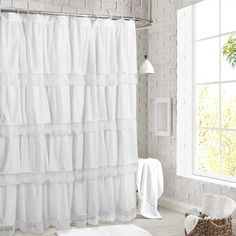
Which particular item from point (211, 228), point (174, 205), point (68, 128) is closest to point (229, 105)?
point (174, 205)

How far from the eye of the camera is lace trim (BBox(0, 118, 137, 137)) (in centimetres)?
420

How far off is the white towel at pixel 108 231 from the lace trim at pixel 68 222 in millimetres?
97

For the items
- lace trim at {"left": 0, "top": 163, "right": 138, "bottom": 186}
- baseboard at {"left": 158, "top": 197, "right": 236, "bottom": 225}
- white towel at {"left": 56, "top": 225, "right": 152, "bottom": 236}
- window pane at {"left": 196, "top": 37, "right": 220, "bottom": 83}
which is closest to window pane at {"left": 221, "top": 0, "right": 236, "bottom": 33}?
window pane at {"left": 196, "top": 37, "right": 220, "bottom": 83}

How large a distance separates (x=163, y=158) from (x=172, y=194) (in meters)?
0.41

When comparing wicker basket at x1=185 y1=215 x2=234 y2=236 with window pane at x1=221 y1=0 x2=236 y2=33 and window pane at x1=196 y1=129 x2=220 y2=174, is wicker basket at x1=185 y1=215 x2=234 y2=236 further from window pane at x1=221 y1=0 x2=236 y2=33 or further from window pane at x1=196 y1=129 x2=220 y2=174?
window pane at x1=221 y1=0 x2=236 y2=33

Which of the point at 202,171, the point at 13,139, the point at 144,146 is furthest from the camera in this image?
the point at 144,146

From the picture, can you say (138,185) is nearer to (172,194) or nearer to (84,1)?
(172,194)

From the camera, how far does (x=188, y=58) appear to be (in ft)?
17.0

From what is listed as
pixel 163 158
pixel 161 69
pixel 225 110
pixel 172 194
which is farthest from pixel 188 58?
pixel 172 194

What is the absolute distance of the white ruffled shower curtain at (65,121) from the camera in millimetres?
4219

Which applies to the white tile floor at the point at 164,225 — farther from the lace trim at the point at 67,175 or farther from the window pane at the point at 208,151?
the window pane at the point at 208,151

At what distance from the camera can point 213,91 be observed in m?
5.22

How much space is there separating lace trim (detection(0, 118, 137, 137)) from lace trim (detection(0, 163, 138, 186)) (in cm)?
36

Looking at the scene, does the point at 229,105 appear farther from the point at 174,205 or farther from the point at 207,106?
the point at 174,205
